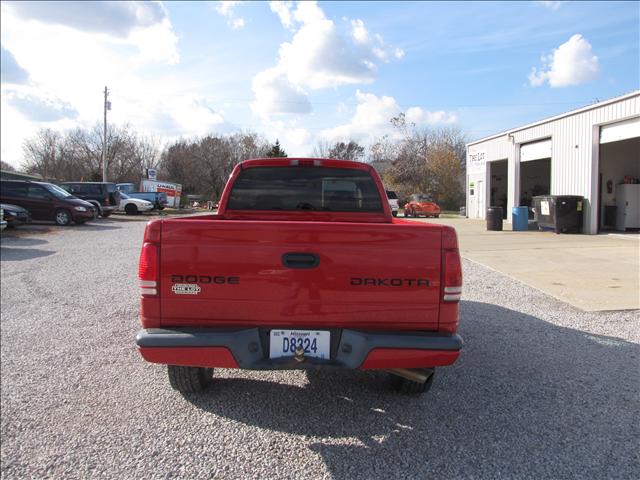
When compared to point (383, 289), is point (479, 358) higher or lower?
lower

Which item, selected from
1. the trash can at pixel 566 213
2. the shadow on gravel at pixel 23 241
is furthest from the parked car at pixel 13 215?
the trash can at pixel 566 213

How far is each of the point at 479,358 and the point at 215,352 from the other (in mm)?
2823

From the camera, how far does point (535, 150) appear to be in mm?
20594

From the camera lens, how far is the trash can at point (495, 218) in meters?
19.1

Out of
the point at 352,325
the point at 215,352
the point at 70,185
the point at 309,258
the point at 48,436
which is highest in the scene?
the point at 70,185

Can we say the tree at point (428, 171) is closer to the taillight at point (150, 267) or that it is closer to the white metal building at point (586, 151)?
the white metal building at point (586, 151)

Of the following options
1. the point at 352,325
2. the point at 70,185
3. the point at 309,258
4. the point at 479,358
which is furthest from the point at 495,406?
the point at 70,185

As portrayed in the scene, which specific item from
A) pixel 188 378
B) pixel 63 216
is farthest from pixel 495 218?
pixel 63 216

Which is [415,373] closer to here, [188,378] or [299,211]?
[188,378]

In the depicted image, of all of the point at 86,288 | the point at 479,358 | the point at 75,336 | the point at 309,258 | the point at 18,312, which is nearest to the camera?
the point at 309,258

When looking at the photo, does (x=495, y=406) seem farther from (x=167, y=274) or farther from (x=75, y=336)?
(x=75, y=336)

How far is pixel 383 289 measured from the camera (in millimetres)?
2738

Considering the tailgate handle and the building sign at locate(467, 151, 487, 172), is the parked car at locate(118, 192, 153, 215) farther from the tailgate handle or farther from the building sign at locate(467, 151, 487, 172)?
the tailgate handle

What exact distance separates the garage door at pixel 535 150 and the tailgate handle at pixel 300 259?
1975 cm
